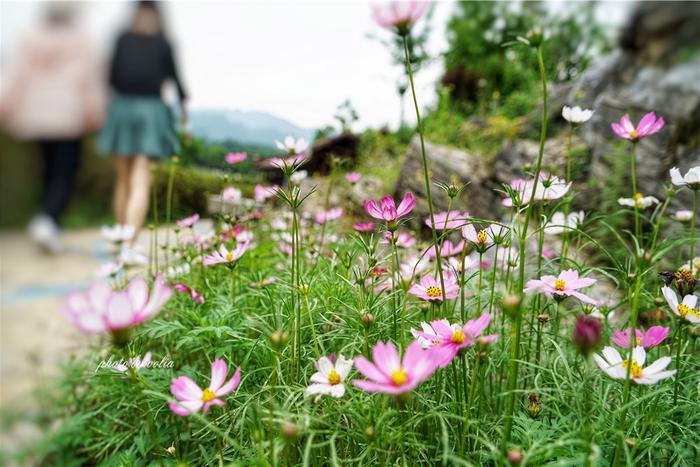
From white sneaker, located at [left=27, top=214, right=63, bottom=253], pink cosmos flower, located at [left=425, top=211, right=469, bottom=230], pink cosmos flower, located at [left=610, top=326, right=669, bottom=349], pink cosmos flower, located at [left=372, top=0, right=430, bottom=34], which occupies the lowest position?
white sneaker, located at [left=27, top=214, right=63, bottom=253]

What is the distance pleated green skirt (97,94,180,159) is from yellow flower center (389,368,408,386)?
10.2 feet

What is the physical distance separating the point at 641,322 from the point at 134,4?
346 centimetres

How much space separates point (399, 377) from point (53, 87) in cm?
410

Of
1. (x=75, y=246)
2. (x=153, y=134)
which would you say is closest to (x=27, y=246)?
(x=75, y=246)

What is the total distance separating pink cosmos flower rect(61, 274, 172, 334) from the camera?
408 millimetres

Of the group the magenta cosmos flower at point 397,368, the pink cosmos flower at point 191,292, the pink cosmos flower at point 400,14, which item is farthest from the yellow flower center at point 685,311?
the pink cosmos flower at point 191,292

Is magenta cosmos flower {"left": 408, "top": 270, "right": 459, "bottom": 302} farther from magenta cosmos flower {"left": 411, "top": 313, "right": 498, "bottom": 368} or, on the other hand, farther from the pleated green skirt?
the pleated green skirt

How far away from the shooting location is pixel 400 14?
58cm

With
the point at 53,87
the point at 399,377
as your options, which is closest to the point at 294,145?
the point at 399,377

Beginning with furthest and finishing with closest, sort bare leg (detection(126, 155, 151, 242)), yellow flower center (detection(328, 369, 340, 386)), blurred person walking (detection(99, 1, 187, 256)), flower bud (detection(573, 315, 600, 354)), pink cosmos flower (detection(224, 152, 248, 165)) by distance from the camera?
1. blurred person walking (detection(99, 1, 187, 256))
2. bare leg (detection(126, 155, 151, 242))
3. pink cosmos flower (detection(224, 152, 248, 165))
4. yellow flower center (detection(328, 369, 340, 386))
5. flower bud (detection(573, 315, 600, 354))

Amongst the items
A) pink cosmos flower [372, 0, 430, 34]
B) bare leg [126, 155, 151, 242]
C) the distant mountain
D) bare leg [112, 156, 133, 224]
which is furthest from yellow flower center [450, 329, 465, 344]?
bare leg [112, 156, 133, 224]

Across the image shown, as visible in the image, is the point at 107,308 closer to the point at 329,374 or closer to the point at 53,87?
the point at 329,374

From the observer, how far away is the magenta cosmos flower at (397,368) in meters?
0.43

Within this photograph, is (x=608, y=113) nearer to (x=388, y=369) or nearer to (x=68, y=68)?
(x=388, y=369)
